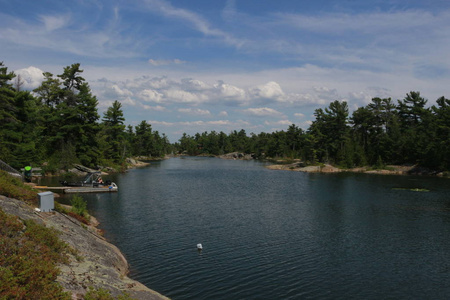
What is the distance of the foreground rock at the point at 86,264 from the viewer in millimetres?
14453

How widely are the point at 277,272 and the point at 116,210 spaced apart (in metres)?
24.2

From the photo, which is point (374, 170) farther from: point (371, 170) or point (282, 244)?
point (282, 244)

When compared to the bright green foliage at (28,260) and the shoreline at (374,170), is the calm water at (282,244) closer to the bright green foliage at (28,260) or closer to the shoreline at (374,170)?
the bright green foliage at (28,260)

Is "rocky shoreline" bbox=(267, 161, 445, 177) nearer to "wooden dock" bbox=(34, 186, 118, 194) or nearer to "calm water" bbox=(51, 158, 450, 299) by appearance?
"calm water" bbox=(51, 158, 450, 299)

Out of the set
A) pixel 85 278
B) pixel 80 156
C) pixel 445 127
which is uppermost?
pixel 445 127

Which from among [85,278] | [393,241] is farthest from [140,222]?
[393,241]

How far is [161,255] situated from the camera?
24.5m

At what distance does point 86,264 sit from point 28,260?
4472 mm

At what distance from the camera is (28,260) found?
13031 millimetres

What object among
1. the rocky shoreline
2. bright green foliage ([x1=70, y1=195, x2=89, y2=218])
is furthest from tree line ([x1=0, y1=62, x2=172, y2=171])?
the rocky shoreline

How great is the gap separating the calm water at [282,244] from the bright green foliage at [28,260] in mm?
6480

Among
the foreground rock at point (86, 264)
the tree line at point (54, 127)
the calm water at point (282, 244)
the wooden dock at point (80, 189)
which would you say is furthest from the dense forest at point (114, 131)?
the foreground rock at point (86, 264)

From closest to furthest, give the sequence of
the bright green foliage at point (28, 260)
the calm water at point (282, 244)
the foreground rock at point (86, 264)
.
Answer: the bright green foliage at point (28, 260) < the foreground rock at point (86, 264) < the calm water at point (282, 244)

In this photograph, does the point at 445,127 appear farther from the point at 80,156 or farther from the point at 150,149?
the point at 150,149
